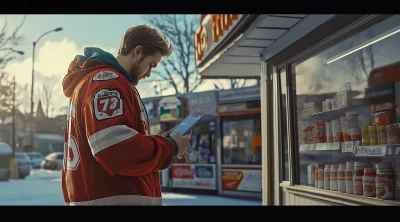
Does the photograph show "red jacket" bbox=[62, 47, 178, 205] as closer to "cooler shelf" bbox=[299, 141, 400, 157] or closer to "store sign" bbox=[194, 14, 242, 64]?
"cooler shelf" bbox=[299, 141, 400, 157]

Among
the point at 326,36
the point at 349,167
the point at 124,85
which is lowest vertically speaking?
the point at 349,167

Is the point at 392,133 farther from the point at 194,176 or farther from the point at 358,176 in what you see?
the point at 194,176

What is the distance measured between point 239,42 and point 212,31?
1036 millimetres

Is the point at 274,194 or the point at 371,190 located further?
the point at 274,194

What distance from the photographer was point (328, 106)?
15.9ft

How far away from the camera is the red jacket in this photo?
1.59m

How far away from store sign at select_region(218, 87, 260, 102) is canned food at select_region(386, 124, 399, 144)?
809 centimetres

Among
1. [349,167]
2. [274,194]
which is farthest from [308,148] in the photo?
[274,194]

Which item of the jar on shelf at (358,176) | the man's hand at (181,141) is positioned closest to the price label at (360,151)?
the jar on shelf at (358,176)

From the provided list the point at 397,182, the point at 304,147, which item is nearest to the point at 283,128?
the point at 304,147

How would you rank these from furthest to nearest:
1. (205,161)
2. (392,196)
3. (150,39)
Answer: (205,161) < (392,196) < (150,39)
